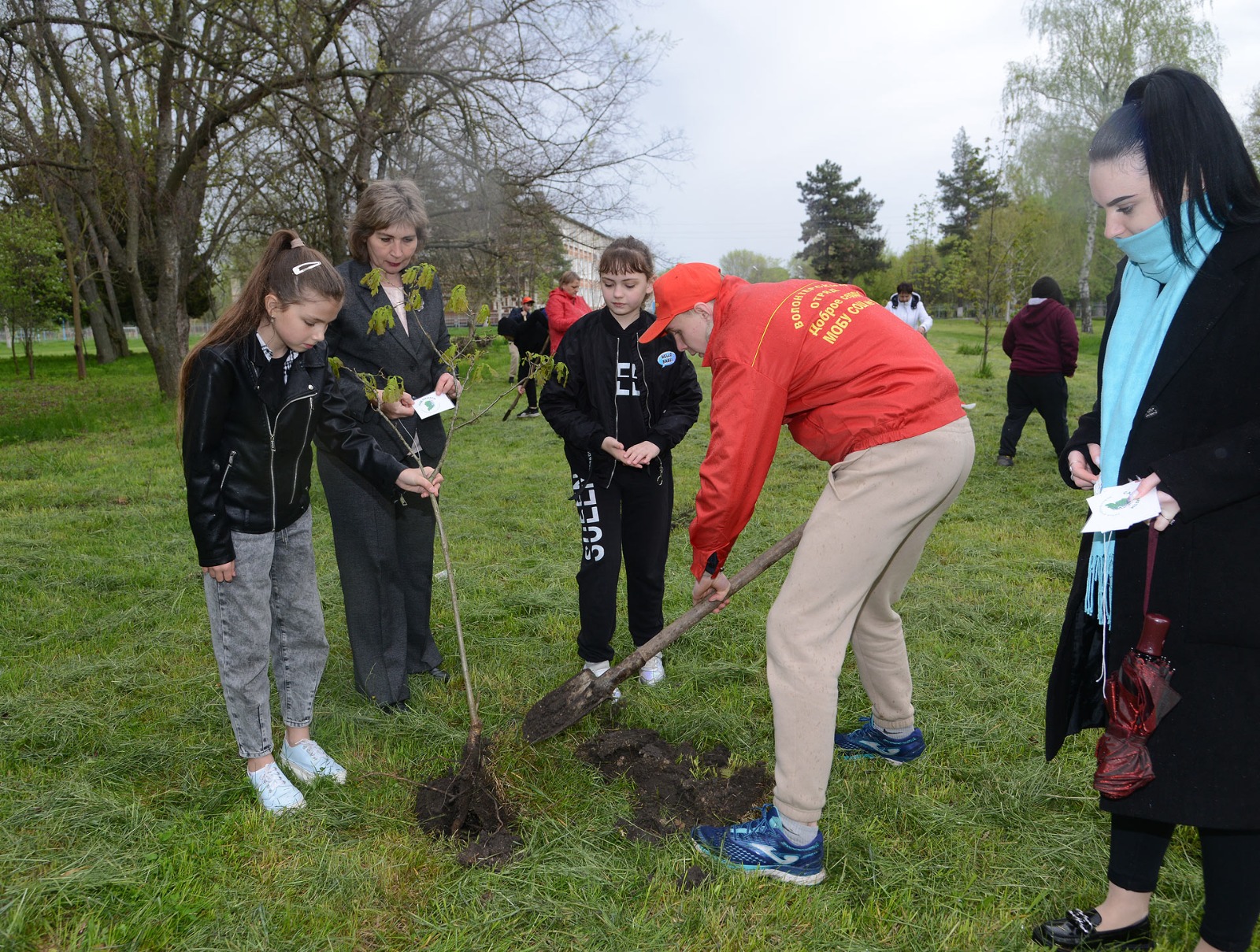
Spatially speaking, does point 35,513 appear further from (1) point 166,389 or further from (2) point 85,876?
(1) point 166,389

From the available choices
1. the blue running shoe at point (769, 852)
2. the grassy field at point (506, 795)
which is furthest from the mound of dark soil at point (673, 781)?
the blue running shoe at point (769, 852)

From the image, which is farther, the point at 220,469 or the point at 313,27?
the point at 313,27

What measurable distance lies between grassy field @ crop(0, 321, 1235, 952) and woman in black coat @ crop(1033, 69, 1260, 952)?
0.69 m

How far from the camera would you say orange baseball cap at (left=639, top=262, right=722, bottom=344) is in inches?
101

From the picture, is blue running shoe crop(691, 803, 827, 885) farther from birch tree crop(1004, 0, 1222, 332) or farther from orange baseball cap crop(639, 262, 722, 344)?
birch tree crop(1004, 0, 1222, 332)

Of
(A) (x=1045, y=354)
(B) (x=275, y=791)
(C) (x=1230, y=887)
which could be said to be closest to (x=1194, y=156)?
(C) (x=1230, y=887)

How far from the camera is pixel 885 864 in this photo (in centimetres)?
257

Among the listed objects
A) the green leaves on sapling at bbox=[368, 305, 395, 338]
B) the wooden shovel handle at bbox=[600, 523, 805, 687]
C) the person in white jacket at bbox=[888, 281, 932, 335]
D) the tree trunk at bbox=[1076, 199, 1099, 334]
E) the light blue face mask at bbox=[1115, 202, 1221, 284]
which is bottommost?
the wooden shovel handle at bbox=[600, 523, 805, 687]

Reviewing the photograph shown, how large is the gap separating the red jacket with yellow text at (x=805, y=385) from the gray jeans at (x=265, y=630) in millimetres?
1404

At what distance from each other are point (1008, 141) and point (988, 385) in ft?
20.2

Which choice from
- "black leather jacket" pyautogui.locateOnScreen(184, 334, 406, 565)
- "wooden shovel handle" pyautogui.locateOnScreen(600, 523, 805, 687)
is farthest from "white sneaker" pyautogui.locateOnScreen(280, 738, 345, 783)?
"wooden shovel handle" pyautogui.locateOnScreen(600, 523, 805, 687)

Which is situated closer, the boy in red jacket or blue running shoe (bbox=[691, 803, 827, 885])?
the boy in red jacket

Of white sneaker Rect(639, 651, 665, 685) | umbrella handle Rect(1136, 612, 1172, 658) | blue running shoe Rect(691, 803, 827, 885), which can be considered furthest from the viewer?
white sneaker Rect(639, 651, 665, 685)

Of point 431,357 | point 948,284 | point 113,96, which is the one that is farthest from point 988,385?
point 113,96
